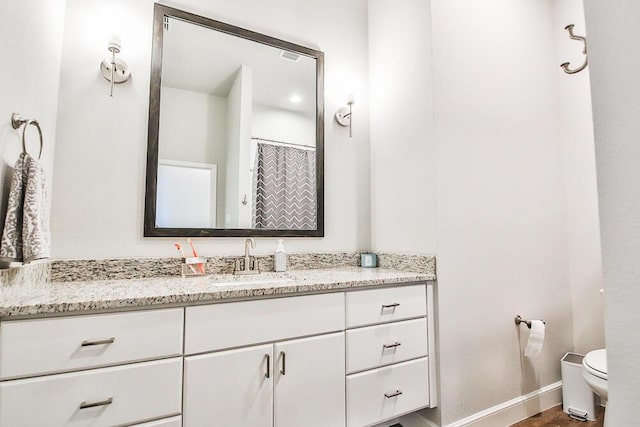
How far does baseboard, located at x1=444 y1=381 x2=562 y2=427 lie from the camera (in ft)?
5.61

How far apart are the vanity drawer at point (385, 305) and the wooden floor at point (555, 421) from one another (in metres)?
0.97

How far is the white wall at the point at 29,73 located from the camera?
41.4 inches

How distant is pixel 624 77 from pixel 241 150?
5.67 feet

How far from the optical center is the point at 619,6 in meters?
0.37

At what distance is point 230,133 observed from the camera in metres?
Result: 1.85

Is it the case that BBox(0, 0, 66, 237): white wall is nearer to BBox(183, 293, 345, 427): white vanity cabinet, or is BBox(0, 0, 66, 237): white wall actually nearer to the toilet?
BBox(183, 293, 345, 427): white vanity cabinet

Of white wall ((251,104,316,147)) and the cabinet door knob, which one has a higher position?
white wall ((251,104,316,147))

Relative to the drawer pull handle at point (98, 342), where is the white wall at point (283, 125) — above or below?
above

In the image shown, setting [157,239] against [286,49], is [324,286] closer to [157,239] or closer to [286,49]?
[157,239]

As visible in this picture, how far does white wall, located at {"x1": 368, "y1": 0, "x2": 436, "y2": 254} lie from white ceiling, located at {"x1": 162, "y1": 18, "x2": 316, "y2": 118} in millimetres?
482

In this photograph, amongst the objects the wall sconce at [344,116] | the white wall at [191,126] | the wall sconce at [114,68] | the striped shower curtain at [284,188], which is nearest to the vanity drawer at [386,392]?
the striped shower curtain at [284,188]

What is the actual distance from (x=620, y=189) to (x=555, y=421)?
2163 millimetres

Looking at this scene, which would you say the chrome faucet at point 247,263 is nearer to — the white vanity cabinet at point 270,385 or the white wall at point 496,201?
the white vanity cabinet at point 270,385

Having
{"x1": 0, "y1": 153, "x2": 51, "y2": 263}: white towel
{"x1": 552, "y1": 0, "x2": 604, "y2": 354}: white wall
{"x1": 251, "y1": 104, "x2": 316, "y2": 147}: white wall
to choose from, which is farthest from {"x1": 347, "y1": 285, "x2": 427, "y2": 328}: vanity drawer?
{"x1": 552, "y1": 0, "x2": 604, "y2": 354}: white wall
